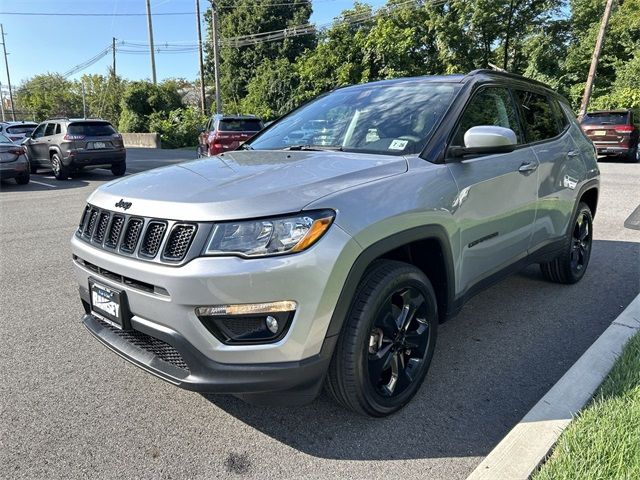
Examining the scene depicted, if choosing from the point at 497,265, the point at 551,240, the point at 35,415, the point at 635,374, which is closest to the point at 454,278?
the point at 497,265

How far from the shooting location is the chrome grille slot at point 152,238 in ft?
6.98

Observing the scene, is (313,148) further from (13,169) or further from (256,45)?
(256,45)

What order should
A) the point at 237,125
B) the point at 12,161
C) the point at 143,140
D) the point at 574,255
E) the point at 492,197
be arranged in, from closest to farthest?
the point at 492,197, the point at 574,255, the point at 12,161, the point at 237,125, the point at 143,140

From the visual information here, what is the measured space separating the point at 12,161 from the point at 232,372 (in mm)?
12060

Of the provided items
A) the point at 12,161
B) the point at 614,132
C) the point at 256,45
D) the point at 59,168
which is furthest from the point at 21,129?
the point at 614,132

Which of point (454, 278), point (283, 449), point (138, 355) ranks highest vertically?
point (454, 278)

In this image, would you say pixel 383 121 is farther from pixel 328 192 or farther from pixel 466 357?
pixel 466 357

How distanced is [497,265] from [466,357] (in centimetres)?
65

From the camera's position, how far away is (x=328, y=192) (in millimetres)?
2184

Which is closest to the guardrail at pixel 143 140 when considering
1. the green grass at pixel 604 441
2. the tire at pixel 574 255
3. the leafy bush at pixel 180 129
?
the leafy bush at pixel 180 129

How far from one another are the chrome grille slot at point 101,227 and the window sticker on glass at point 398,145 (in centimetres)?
161

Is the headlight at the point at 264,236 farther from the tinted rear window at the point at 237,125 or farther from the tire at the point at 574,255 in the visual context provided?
the tinted rear window at the point at 237,125

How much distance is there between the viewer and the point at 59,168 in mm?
13008

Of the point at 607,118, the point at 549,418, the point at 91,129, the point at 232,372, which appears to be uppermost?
the point at 607,118
